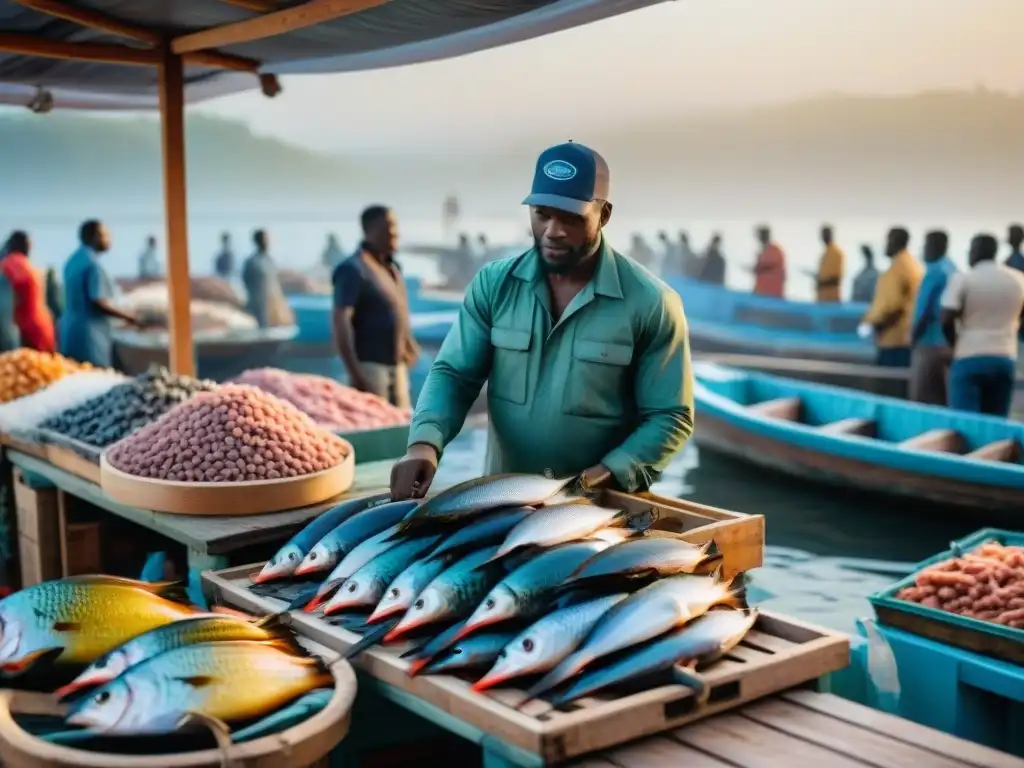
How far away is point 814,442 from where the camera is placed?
26.6 feet

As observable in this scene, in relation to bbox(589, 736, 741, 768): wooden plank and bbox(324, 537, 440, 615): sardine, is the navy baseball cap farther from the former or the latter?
bbox(589, 736, 741, 768): wooden plank

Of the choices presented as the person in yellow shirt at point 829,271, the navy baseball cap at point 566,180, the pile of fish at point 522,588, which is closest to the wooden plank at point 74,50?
the navy baseball cap at point 566,180

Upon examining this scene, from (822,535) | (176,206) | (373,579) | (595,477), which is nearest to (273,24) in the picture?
(176,206)

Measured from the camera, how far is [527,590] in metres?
2.17

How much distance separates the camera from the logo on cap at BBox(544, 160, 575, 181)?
290 cm

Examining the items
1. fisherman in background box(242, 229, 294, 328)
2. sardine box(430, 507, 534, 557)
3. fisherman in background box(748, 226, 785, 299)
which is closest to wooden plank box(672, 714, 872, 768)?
sardine box(430, 507, 534, 557)

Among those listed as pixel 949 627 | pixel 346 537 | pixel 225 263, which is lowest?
pixel 949 627

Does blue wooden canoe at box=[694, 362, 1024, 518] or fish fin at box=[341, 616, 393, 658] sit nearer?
fish fin at box=[341, 616, 393, 658]

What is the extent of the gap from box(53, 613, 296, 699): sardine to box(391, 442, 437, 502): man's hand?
78 centimetres

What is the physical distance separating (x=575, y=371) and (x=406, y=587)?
40.7 inches

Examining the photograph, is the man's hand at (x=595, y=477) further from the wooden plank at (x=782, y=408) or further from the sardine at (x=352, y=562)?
the wooden plank at (x=782, y=408)

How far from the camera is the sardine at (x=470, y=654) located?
82.6 inches

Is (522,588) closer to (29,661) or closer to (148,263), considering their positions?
(29,661)

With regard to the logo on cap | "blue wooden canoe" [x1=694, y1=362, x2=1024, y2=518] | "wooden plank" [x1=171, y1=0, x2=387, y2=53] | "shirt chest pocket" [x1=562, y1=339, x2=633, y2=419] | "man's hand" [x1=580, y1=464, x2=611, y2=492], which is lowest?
"blue wooden canoe" [x1=694, y1=362, x2=1024, y2=518]
